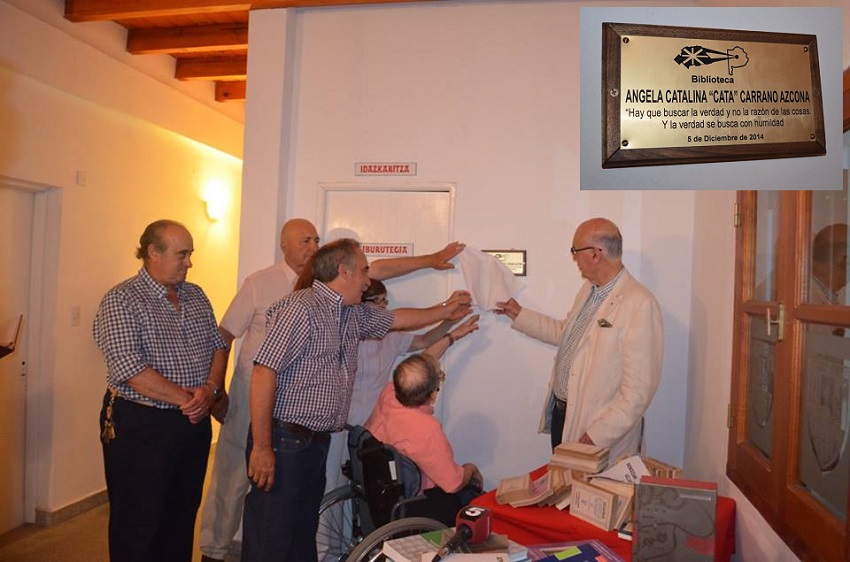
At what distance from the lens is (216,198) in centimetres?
638

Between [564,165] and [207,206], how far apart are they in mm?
3919

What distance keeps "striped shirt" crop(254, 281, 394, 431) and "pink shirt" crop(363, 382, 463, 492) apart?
0.26m

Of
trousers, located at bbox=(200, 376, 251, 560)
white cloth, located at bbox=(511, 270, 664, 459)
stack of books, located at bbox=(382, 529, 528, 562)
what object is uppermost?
white cloth, located at bbox=(511, 270, 664, 459)

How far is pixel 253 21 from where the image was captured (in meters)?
3.78

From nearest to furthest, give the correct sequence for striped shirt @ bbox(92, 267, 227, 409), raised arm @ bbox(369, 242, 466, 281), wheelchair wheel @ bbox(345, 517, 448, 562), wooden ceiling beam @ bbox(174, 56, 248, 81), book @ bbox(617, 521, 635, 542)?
book @ bbox(617, 521, 635, 542)
wheelchair wheel @ bbox(345, 517, 448, 562)
striped shirt @ bbox(92, 267, 227, 409)
raised arm @ bbox(369, 242, 466, 281)
wooden ceiling beam @ bbox(174, 56, 248, 81)

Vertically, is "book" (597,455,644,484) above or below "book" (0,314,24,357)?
below

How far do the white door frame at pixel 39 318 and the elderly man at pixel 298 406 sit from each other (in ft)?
8.33

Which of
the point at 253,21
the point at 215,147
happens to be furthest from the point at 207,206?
the point at 253,21

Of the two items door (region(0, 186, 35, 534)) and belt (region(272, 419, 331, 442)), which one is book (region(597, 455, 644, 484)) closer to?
belt (region(272, 419, 331, 442))

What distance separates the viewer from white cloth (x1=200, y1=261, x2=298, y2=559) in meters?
3.28

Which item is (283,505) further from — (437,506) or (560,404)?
(560,404)

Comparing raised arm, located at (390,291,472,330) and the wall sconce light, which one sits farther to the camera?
the wall sconce light

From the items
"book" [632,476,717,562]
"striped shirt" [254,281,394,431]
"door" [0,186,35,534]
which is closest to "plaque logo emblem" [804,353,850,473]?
"book" [632,476,717,562]

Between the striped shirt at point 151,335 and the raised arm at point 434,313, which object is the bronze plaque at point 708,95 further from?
the striped shirt at point 151,335
